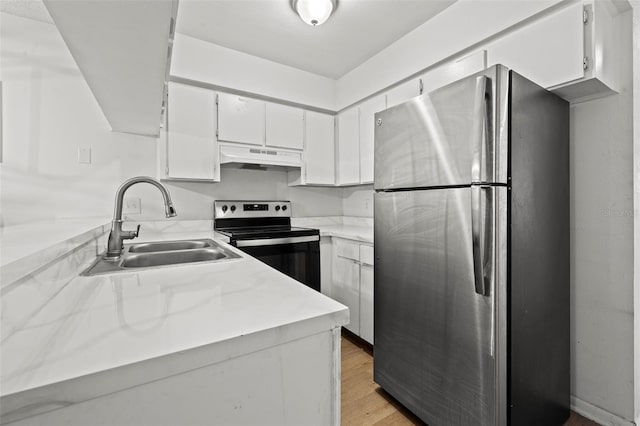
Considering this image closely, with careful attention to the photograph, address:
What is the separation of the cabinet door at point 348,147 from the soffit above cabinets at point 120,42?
1.75m

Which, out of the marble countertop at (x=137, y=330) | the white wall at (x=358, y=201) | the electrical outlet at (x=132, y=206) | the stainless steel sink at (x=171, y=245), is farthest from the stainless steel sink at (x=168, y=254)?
the white wall at (x=358, y=201)

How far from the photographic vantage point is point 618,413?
4.96ft

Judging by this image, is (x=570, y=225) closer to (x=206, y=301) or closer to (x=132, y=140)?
(x=206, y=301)

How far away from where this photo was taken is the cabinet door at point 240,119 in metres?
2.47

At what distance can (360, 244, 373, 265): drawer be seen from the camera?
2.26m

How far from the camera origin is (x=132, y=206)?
7.70 ft

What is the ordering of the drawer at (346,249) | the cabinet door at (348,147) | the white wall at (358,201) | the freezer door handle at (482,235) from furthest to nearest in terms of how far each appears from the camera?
the white wall at (358,201), the cabinet door at (348,147), the drawer at (346,249), the freezer door handle at (482,235)

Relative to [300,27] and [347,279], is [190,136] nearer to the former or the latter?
[300,27]

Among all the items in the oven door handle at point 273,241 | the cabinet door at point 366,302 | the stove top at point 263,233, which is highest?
the stove top at point 263,233

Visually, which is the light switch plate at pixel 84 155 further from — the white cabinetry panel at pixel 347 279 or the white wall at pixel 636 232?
the white wall at pixel 636 232

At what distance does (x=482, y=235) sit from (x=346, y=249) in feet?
4.60

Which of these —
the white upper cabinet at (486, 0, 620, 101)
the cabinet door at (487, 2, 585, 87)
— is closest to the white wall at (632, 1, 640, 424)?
the white upper cabinet at (486, 0, 620, 101)

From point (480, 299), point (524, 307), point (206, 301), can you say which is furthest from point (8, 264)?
point (524, 307)

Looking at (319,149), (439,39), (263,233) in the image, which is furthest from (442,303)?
(319,149)
